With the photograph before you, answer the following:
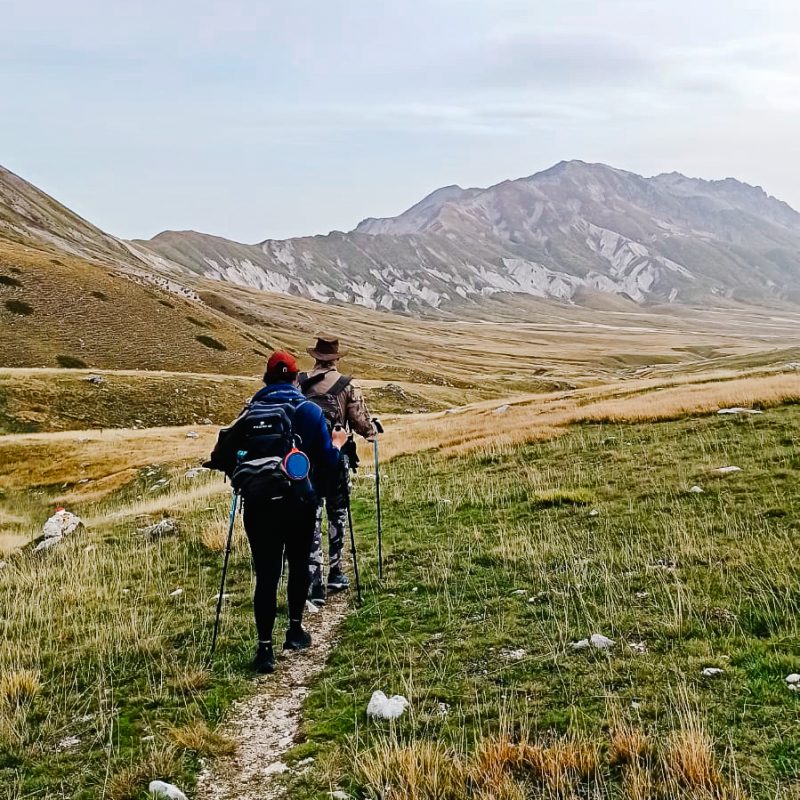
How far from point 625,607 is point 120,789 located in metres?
6.11

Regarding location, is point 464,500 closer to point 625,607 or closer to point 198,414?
point 625,607

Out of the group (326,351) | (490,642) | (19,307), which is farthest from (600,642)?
(19,307)

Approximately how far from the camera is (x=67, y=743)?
21.4 feet

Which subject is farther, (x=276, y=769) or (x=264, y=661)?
(x=264, y=661)

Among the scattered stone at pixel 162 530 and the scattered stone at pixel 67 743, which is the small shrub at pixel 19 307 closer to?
the scattered stone at pixel 162 530

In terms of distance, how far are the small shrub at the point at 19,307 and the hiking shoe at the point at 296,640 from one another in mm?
83221

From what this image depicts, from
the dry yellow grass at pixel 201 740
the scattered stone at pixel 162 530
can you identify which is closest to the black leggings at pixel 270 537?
the dry yellow grass at pixel 201 740

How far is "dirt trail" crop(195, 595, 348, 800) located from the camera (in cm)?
567

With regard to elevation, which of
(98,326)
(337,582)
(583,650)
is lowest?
(337,582)

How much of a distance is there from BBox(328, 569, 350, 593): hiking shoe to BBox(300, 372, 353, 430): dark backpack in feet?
8.64

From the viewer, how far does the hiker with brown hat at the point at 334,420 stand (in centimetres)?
1082

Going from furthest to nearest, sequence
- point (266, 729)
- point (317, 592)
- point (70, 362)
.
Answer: point (70, 362) → point (317, 592) → point (266, 729)

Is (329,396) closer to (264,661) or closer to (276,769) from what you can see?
(264,661)

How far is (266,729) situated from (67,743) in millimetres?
1952
